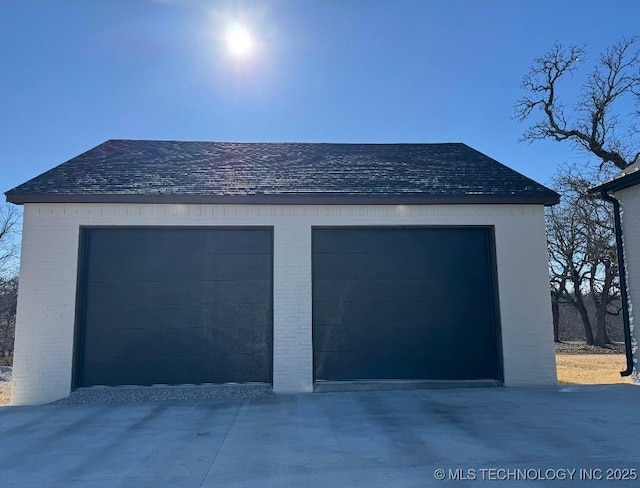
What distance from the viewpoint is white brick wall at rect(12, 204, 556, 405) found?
299 inches

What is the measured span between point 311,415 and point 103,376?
157 inches

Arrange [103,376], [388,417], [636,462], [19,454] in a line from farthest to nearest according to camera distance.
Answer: [103,376], [388,417], [19,454], [636,462]

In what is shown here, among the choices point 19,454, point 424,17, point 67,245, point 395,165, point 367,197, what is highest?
point 424,17

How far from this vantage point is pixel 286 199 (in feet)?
26.7

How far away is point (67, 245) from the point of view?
786cm

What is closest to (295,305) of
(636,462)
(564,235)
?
(636,462)

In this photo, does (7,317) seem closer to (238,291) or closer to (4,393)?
(4,393)

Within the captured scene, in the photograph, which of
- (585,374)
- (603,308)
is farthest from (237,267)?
(603,308)

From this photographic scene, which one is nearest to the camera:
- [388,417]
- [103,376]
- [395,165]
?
[388,417]

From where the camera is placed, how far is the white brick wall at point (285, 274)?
7.59 metres

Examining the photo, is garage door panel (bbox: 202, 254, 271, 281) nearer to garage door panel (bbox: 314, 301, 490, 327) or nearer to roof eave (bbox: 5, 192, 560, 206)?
roof eave (bbox: 5, 192, 560, 206)

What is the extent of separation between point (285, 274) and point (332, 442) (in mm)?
3678

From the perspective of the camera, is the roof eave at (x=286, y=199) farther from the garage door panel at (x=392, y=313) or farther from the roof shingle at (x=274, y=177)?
the garage door panel at (x=392, y=313)

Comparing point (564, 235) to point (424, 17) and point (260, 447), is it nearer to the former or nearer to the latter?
point (424, 17)
